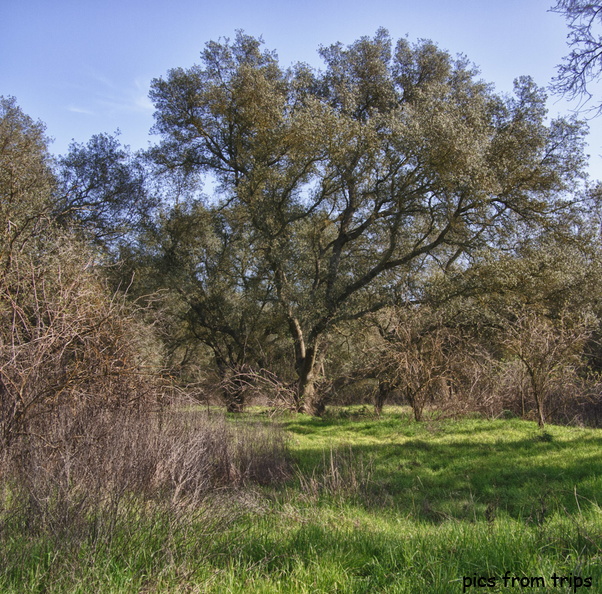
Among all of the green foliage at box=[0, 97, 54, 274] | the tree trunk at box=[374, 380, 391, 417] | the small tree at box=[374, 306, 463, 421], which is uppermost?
the green foliage at box=[0, 97, 54, 274]

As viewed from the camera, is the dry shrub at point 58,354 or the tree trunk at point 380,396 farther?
the tree trunk at point 380,396

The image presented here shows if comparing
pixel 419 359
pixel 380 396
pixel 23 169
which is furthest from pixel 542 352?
pixel 23 169

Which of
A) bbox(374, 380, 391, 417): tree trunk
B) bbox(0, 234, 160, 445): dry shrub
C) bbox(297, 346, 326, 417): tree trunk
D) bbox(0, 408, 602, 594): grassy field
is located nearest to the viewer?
bbox(0, 408, 602, 594): grassy field

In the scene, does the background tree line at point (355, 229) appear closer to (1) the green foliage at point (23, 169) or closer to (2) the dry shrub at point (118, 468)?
(1) the green foliage at point (23, 169)

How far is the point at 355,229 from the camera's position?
1628 centimetres

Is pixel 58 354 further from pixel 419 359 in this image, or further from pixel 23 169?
pixel 419 359

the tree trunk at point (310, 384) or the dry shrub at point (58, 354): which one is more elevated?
the dry shrub at point (58, 354)

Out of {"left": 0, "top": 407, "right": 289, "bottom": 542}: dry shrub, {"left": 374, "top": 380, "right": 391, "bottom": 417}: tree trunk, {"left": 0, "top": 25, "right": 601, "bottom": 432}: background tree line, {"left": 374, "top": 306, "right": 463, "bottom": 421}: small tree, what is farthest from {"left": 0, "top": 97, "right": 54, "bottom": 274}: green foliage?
{"left": 374, "top": 380, "right": 391, "bottom": 417}: tree trunk

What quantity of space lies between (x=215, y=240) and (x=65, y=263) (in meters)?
10.2

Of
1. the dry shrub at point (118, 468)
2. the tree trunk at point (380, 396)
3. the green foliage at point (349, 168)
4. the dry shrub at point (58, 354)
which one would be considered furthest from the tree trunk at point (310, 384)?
the dry shrub at point (58, 354)

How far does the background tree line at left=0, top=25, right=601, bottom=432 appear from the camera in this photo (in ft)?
40.2

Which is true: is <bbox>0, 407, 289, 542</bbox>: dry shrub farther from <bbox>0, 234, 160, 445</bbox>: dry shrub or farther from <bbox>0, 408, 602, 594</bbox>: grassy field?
<bbox>0, 234, 160, 445</bbox>: dry shrub

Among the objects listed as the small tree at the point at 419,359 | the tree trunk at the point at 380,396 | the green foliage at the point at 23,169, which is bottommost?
the tree trunk at the point at 380,396

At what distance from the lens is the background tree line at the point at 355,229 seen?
40.2ft
